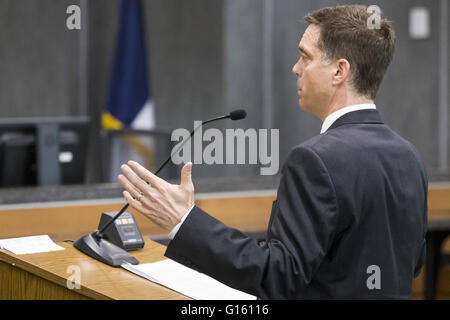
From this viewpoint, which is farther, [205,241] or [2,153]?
[2,153]

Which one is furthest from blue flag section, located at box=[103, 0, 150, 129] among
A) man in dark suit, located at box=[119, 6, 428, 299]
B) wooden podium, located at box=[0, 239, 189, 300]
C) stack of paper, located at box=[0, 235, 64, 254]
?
man in dark suit, located at box=[119, 6, 428, 299]

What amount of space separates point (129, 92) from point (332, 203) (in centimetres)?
487

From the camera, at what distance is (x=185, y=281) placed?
169 centimetres

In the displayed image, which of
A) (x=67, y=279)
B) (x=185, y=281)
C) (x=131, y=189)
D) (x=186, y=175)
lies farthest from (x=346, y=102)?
(x=67, y=279)

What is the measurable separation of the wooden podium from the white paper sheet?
0.02 meters

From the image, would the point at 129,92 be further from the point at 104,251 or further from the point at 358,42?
the point at 358,42

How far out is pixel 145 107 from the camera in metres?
6.14

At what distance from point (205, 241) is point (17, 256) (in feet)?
2.10

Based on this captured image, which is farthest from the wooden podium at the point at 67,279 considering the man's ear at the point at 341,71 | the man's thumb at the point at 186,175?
the man's ear at the point at 341,71

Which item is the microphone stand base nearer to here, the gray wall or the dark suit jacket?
the dark suit jacket

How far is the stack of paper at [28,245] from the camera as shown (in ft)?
5.98

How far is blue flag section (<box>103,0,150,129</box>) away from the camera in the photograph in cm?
591
